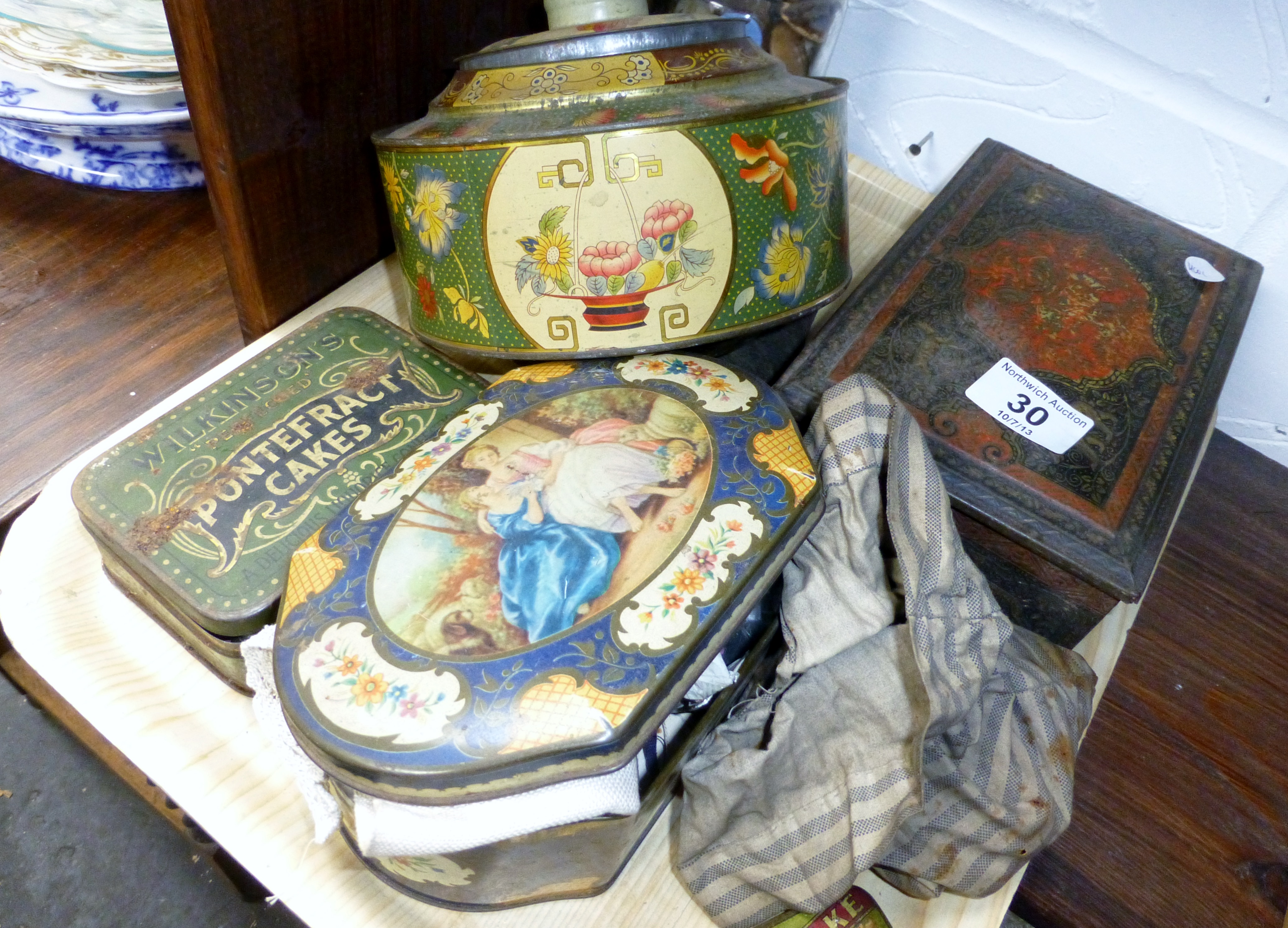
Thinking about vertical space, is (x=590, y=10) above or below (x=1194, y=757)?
above

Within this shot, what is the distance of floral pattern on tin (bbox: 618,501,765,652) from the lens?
19.5 inches

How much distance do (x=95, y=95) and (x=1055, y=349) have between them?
88cm

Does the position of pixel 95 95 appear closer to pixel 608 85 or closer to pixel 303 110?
pixel 303 110

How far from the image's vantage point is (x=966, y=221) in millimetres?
862

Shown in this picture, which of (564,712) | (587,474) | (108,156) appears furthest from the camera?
(108,156)

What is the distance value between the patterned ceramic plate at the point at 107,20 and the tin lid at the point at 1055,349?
2.21 feet

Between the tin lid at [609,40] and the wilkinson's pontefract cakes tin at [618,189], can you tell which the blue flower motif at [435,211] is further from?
the tin lid at [609,40]

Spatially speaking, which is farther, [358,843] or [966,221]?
[966,221]

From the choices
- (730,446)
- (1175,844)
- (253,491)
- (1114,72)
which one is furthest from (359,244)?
(1175,844)

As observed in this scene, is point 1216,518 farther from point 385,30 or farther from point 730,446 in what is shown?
point 385,30

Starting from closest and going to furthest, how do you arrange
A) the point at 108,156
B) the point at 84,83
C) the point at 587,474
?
1. the point at 587,474
2. the point at 84,83
3. the point at 108,156

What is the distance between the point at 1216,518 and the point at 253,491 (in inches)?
35.5

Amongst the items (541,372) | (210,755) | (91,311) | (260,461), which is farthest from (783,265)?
(91,311)

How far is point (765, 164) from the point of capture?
631 millimetres
